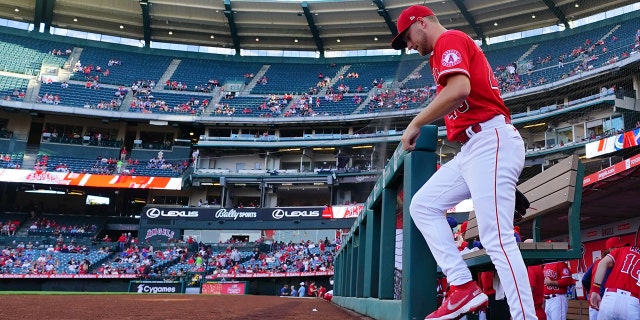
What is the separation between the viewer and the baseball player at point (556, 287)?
7.32 meters

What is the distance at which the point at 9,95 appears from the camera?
33625 mm

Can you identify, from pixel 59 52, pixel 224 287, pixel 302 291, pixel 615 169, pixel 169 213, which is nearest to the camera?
pixel 615 169

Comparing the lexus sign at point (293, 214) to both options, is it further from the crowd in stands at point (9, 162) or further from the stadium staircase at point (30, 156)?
the crowd in stands at point (9, 162)

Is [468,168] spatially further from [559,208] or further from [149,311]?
[149,311]

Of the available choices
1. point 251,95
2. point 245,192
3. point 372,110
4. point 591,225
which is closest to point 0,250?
point 245,192

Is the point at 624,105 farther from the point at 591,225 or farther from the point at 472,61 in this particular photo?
the point at 472,61

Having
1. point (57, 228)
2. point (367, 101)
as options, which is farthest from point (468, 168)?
point (57, 228)

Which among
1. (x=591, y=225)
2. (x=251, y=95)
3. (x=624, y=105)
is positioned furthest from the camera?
(x=251, y=95)

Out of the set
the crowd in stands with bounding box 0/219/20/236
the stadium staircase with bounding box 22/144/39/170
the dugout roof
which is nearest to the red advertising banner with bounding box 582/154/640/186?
the dugout roof

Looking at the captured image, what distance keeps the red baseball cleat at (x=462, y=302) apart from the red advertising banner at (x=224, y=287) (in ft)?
70.1

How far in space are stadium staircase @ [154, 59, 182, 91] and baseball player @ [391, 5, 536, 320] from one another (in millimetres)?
38751

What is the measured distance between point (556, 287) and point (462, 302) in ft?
18.9

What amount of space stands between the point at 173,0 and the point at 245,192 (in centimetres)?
1442

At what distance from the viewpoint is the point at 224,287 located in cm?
2289
